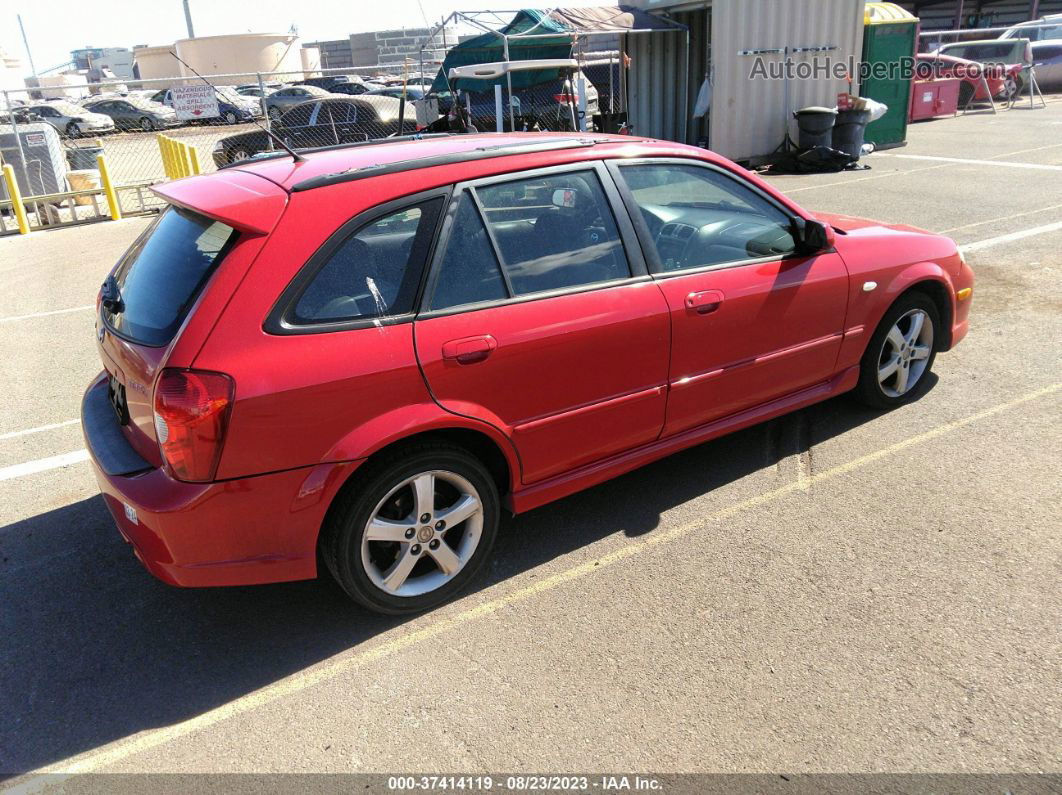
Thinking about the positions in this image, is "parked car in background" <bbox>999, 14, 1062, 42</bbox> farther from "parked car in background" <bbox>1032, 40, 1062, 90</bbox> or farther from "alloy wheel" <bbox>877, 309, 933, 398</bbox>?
"alloy wheel" <bbox>877, 309, 933, 398</bbox>

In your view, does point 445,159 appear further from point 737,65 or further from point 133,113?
point 133,113

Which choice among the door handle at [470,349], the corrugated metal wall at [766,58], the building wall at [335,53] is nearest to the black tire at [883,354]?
the door handle at [470,349]

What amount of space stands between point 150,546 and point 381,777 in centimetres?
114

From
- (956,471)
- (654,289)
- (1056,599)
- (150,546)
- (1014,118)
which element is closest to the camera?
(150,546)

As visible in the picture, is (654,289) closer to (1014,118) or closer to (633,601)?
(633,601)

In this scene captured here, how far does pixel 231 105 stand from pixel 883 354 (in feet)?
15.6

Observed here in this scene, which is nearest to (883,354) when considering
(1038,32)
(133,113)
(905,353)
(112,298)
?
(905,353)

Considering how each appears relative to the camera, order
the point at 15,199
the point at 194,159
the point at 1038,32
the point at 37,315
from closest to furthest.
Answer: the point at 37,315
the point at 15,199
the point at 194,159
the point at 1038,32

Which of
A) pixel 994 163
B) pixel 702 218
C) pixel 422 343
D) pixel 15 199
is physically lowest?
pixel 994 163

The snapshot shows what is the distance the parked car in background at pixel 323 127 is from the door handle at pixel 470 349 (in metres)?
14.4

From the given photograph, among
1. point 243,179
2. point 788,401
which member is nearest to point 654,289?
point 788,401

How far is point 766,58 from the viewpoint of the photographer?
14562mm

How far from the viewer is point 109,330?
3.37m

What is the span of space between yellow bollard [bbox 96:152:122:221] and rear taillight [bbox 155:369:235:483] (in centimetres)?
1205
